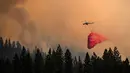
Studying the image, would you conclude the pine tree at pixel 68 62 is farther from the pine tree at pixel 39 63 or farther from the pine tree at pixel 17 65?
the pine tree at pixel 17 65

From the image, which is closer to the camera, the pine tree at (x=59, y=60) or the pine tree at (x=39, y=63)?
Result: the pine tree at (x=59, y=60)

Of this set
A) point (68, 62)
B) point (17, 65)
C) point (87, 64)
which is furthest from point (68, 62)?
point (17, 65)

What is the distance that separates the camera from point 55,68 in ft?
224

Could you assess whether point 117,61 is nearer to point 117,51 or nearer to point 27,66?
point 117,51

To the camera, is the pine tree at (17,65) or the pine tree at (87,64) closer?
the pine tree at (17,65)

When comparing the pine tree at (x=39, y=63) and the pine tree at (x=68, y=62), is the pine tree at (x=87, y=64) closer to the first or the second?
the pine tree at (x=68, y=62)

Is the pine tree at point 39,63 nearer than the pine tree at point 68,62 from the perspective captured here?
Yes

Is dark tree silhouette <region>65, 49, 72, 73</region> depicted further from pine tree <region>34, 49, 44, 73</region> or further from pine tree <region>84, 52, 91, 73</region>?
pine tree <region>34, 49, 44, 73</region>

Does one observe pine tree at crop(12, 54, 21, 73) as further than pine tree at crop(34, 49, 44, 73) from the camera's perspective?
No

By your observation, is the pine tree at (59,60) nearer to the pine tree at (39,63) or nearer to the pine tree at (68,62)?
the pine tree at (68,62)

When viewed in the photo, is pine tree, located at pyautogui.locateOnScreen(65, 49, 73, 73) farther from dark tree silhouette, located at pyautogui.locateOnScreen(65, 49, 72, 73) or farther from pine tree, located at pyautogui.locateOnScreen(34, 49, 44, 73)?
pine tree, located at pyautogui.locateOnScreen(34, 49, 44, 73)

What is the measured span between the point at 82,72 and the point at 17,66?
13904 millimetres

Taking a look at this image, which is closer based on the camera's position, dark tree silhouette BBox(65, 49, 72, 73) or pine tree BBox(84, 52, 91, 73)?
pine tree BBox(84, 52, 91, 73)

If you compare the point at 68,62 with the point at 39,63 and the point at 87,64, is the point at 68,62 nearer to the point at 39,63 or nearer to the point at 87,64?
the point at 87,64
